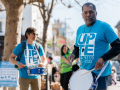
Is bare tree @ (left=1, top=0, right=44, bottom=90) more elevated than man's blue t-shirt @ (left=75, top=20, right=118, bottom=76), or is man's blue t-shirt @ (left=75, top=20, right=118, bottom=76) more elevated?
bare tree @ (left=1, top=0, right=44, bottom=90)

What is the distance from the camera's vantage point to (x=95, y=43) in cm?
297

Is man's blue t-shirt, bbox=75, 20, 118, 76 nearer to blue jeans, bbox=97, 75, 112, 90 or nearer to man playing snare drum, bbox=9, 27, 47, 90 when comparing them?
blue jeans, bbox=97, 75, 112, 90

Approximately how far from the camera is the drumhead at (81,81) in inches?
107

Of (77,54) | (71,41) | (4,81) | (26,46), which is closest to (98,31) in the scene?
(77,54)

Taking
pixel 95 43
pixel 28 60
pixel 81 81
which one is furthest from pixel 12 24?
pixel 81 81

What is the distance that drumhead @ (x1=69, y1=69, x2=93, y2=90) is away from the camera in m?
2.71

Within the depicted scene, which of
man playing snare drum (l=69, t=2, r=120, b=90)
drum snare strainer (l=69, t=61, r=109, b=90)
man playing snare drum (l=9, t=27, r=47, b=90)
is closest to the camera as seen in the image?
drum snare strainer (l=69, t=61, r=109, b=90)

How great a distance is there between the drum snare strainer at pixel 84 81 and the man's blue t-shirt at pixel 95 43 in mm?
173

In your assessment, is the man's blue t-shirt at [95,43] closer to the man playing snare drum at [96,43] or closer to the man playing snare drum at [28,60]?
the man playing snare drum at [96,43]

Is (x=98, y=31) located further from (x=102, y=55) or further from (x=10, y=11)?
(x=10, y=11)

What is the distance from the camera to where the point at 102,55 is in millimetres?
2797

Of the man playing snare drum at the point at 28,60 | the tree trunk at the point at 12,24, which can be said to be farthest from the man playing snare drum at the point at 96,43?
the tree trunk at the point at 12,24

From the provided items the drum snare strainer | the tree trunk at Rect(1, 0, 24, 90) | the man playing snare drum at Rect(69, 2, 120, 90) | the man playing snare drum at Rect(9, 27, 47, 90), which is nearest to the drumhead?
the drum snare strainer

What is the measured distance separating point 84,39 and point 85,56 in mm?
223
